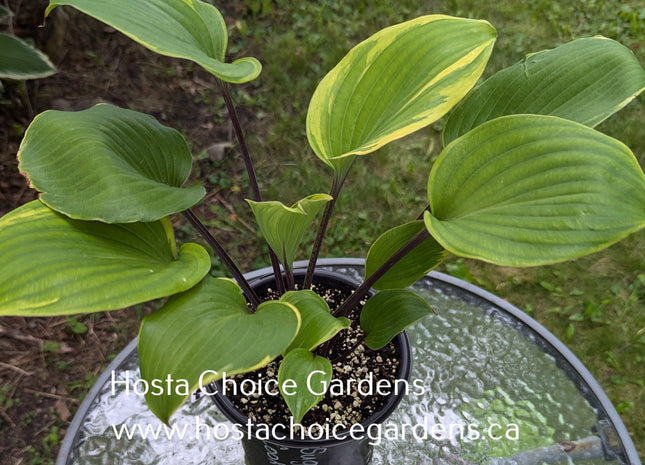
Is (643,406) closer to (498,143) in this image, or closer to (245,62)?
(498,143)

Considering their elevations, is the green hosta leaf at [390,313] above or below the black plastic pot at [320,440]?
above

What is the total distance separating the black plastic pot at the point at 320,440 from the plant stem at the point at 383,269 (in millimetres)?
82

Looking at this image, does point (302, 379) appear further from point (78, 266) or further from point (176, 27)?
point (176, 27)

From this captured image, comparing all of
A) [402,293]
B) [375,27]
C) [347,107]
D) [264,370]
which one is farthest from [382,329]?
[375,27]

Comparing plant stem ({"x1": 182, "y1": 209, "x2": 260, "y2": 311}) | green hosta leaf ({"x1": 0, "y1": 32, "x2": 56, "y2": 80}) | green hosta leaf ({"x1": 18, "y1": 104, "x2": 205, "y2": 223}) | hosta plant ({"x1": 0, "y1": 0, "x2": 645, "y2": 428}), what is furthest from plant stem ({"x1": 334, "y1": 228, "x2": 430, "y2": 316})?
green hosta leaf ({"x1": 0, "y1": 32, "x2": 56, "y2": 80})

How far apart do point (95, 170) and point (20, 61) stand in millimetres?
1066

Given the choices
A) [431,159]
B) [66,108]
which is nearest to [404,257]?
[431,159]

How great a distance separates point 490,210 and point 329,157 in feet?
0.71

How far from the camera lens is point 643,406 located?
4.43 ft

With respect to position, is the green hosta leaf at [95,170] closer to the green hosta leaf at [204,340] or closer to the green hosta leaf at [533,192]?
the green hosta leaf at [204,340]

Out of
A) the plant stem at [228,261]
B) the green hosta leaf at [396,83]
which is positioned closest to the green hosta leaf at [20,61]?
the plant stem at [228,261]

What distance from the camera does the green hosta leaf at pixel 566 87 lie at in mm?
630

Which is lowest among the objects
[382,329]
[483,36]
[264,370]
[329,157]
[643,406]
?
[643,406]

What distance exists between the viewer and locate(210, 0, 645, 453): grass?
1.47 m
